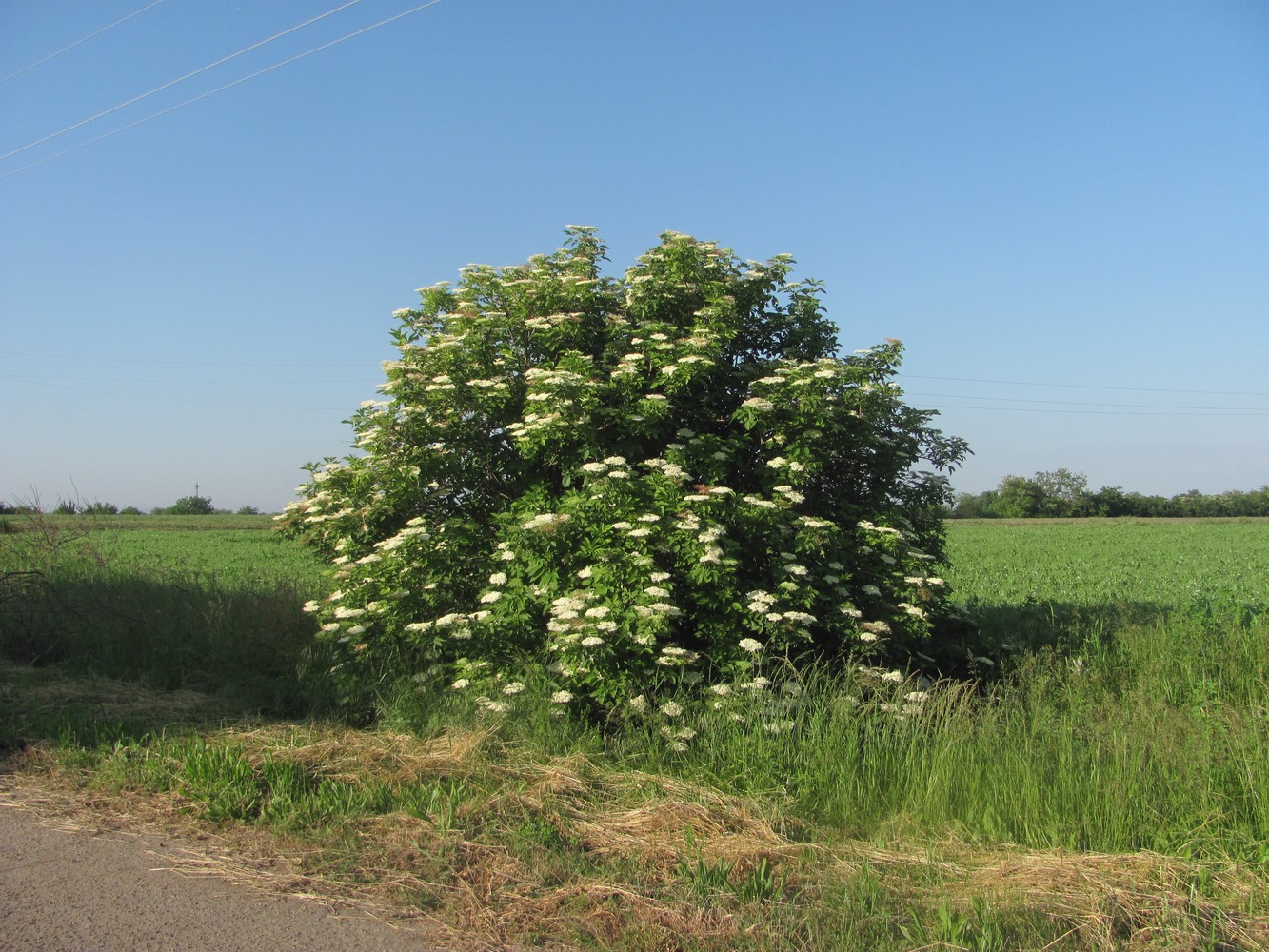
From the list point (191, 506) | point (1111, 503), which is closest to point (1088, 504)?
point (1111, 503)

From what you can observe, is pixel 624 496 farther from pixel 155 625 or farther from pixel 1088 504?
pixel 1088 504

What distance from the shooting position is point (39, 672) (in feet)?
27.3

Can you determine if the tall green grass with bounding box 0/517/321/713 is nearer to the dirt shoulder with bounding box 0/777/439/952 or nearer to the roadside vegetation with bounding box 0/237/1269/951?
the roadside vegetation with bounding box 0/237/1269/951

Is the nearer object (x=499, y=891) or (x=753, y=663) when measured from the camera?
(x=499, y=891)

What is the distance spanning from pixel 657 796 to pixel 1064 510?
246 feet

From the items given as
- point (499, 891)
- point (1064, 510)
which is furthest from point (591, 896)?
point (1064, 510)

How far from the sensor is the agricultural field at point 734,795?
369cm

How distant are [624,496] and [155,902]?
13.1 ft

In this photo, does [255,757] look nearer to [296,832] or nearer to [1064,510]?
[296,832]

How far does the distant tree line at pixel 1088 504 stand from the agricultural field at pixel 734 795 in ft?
218

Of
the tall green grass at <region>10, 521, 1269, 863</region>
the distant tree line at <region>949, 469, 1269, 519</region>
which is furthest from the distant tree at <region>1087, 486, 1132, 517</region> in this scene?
the tall green grass at <region>10, 521, 1269, 863</region>

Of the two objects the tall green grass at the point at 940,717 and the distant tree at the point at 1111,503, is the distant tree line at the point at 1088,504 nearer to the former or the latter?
the distant tree at the point at 1111,503

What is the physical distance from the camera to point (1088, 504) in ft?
233

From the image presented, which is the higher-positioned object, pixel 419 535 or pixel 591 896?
pixel 419 535
